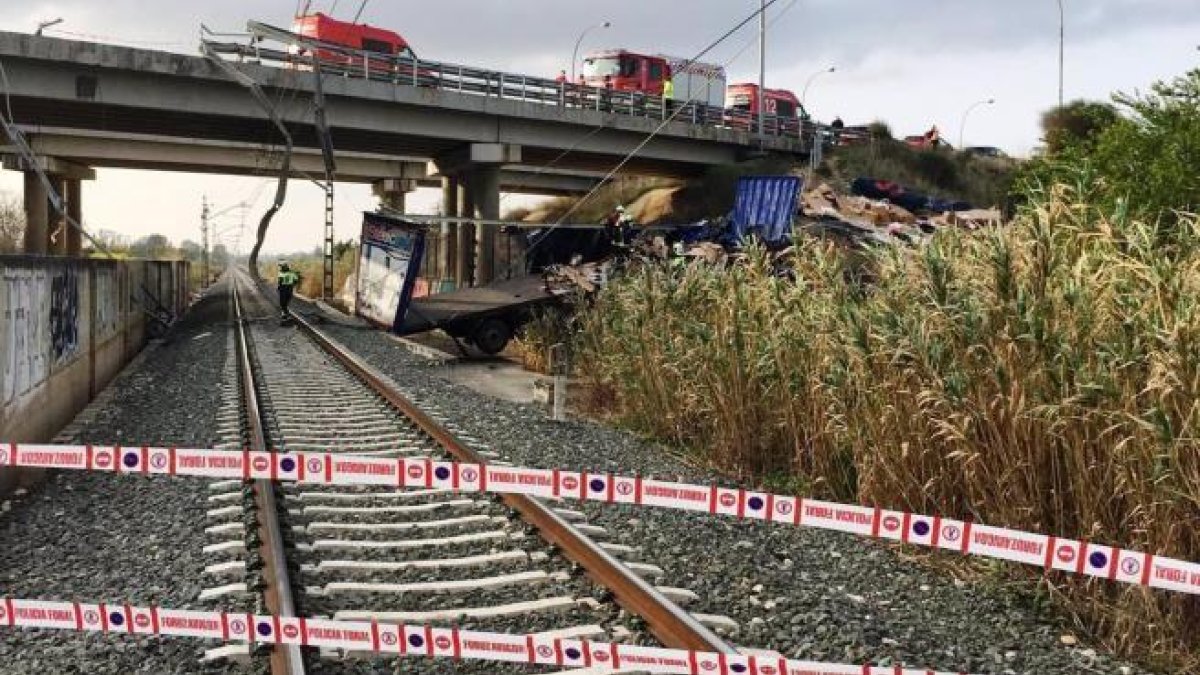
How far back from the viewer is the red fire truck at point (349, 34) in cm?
3488

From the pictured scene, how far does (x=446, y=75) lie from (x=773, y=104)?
20710mm

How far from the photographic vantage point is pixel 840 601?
16.8ft

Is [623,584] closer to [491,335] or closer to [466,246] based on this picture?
[491,335]

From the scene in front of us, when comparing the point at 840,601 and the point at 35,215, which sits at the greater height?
the point at 35,215

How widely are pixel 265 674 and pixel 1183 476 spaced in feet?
13.1

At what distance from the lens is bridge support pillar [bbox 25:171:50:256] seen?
151 ft

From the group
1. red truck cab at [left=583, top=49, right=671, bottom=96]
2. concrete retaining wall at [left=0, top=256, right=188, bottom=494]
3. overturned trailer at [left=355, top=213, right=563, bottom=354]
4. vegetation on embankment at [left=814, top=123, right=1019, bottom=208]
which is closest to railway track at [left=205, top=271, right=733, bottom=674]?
concrete retaining wall at [left=0, top=256, right=188, bottom=494]

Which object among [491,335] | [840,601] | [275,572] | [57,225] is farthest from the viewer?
[57,225]

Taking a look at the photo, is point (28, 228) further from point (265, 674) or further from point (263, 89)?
point (265, 674)

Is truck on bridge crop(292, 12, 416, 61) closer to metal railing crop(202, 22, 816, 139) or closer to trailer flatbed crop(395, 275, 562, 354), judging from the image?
metal railing crop(202, 22, 816, 139)

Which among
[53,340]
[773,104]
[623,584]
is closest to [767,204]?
[53,340]

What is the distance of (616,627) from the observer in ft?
14.6

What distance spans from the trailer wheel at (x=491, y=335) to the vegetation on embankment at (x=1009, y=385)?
34.2 feet

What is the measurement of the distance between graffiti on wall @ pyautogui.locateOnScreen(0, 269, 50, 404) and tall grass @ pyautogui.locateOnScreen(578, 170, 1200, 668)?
19.7 ft
